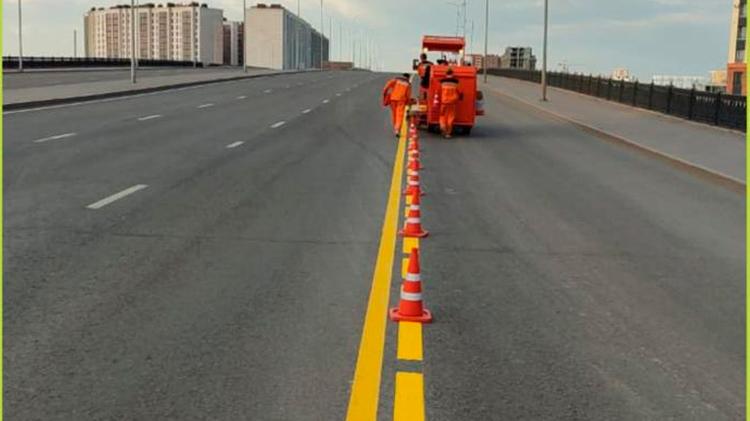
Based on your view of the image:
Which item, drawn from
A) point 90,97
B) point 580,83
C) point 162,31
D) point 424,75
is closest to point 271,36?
point 162,31

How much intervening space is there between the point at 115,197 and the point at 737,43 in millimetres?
105370

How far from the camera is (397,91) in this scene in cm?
2356

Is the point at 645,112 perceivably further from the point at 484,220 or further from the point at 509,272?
the point at 509,272

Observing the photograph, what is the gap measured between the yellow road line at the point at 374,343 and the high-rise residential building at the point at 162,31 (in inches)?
6187

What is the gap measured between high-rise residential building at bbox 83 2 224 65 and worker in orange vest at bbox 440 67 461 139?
142354 millimetres

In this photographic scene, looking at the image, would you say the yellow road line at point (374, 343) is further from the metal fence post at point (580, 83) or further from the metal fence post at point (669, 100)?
the metal fence post at point (580, 83)

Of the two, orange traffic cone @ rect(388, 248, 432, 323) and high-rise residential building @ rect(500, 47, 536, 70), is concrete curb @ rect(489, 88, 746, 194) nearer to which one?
orange traffic cone @ rect(388, 248, 432, 323)

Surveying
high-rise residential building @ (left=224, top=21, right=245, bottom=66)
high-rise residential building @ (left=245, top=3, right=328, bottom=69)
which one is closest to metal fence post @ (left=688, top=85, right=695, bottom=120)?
high-rise residential building @ (left=245, top=3, right=328, bottom=69)

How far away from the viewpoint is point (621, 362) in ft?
17.5

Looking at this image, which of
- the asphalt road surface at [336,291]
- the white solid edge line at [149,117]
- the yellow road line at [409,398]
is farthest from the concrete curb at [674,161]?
the white solid edge line at [149,117]

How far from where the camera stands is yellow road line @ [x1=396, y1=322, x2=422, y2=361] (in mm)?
5289

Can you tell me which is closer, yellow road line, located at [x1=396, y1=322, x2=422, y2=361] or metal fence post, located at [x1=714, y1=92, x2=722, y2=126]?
yellow road line, located at [x1=396, y1=322, x2=422, y2=361]

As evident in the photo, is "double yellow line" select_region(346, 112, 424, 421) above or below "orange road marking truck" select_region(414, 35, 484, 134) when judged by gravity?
below

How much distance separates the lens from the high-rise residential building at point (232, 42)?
19475 centimetres
